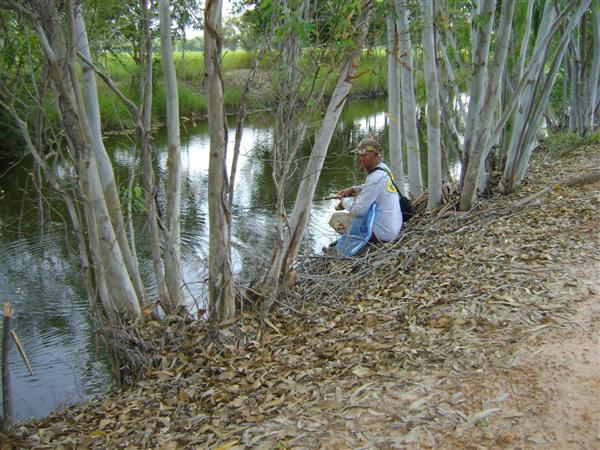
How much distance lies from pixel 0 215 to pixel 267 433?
9.37m

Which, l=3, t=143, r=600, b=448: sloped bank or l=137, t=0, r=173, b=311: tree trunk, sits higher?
l=137, t=0, r=173, b=311: tree trunk

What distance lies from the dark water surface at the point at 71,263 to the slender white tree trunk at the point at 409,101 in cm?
82

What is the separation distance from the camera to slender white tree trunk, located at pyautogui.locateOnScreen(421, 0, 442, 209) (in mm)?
6311

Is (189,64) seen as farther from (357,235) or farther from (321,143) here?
(321,143)

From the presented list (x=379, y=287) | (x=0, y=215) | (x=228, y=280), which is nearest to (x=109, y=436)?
(x=228, y=280)

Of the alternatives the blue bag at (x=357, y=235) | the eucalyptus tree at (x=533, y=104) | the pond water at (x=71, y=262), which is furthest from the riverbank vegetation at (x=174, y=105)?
the blue bag at (x=357, y=235)

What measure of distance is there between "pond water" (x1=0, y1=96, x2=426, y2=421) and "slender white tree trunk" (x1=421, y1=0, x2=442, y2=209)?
3.57ft

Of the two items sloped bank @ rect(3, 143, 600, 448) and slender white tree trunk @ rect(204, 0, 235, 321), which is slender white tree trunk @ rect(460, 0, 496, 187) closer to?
sloped bank @ rect(3, 143, 600, 448)

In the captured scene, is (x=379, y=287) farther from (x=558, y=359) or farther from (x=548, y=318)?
(x=558, y=359)

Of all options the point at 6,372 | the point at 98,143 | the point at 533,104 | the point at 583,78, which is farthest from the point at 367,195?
the point at 583,78

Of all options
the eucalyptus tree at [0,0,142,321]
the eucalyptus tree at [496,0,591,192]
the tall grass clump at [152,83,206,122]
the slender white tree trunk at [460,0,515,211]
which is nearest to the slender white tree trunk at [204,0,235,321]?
the eucalyptus tree at [0,0,142,321]

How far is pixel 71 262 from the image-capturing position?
7.98 meters

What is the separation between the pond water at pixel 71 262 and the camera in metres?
5.30

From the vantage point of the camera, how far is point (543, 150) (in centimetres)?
1273
